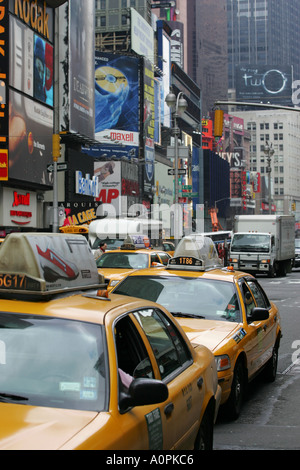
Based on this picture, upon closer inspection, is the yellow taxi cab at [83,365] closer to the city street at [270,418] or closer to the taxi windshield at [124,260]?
the city street at [270,418]

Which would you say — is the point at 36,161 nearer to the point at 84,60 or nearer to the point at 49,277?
the point at 84,60

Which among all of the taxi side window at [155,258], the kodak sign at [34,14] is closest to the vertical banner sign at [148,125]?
the kodak sign at [34,14]

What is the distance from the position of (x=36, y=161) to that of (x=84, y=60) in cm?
1262

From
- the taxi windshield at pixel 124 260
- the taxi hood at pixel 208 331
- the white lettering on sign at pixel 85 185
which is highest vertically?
the white lettering on sign at pixel 85 185

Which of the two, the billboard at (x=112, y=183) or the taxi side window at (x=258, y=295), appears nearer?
the taxi side window at (x=258, y=295)

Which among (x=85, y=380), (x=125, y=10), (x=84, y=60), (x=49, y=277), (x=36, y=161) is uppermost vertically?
(x=125, y=10)

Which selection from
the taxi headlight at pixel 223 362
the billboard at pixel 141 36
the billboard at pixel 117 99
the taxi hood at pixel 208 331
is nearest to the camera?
the taxi headlight at pixel 223 362

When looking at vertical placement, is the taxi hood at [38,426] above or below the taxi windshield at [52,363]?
below

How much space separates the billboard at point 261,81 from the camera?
192875 mm

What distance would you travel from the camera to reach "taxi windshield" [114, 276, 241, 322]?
8.34 meters

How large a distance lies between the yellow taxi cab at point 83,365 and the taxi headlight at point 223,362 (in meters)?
1.54

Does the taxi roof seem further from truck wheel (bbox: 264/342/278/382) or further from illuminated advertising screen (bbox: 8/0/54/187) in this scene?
illuminated advertising screen (bbox: 8/0/54/187)

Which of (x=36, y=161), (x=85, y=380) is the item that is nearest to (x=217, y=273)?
(x=85, y=380)

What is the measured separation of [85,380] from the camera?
151 inches
